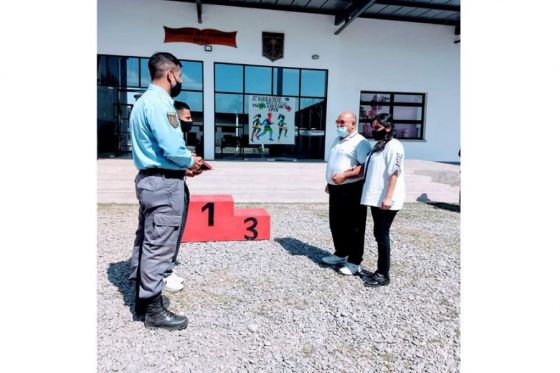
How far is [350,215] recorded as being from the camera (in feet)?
12.1

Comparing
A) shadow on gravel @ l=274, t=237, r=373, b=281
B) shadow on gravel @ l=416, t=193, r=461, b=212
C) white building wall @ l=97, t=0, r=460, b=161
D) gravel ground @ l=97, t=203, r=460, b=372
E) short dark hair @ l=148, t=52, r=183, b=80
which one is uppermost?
white building wall @ l=97, t=0, r=460, b=161

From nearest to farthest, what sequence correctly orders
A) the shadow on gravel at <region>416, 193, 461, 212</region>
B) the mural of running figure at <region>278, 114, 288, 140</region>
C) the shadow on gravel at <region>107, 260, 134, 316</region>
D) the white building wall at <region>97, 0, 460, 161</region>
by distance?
the shadow on gravel at <region>107, 260, 134, 316</region> → the shadow on gravel at <region>416, 193, 461, 212</region> → the white building wall at <region>97, 0, 460, 161</region> → the mural of running figure at <region>278, 114, 288, 140</region>

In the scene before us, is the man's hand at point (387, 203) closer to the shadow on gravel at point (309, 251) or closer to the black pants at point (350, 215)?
the black pants at point (350, 215)

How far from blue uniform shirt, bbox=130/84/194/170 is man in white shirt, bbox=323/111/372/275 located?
5.57ft

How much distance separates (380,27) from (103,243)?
502 inches

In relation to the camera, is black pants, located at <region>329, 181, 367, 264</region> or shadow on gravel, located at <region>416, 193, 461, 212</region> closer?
black pants, located at <region>329, 181, 367, 264</region>

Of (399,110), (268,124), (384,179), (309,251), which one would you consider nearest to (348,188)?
(384,179)

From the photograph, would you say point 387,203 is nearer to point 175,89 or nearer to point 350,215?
point 350,215

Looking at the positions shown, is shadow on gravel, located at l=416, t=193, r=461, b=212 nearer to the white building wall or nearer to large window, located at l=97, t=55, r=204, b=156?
the white building wall

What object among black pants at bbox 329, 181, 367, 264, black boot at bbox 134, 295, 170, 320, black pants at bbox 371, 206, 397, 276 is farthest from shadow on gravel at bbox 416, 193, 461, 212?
black boot at bbox 134, 295, 170, 320

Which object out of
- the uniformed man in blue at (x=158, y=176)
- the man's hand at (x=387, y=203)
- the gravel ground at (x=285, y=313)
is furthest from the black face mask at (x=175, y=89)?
the man's hand at (x=387, y=203)

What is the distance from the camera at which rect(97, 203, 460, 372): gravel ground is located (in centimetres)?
227

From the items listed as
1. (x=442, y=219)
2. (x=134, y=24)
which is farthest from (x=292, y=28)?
(x=442, y=219)

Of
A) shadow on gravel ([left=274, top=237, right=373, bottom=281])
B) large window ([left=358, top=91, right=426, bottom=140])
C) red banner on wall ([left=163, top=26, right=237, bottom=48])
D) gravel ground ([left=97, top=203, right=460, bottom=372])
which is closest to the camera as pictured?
gravel ground ([left=97, top=203, right=460, bottom=372])
